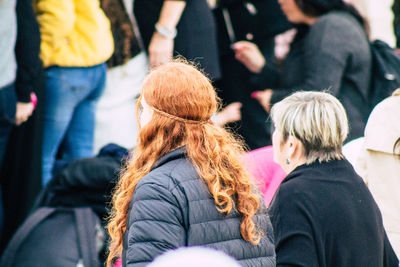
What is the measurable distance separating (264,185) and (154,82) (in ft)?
Answer: 3.89

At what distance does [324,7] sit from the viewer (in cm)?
389

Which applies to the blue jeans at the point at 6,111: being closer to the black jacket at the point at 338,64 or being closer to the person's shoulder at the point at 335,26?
the black jacket at the point at 338,64

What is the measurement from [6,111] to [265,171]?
1.45 meters

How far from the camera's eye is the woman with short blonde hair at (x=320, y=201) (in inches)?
95.0

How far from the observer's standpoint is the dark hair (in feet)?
12.7

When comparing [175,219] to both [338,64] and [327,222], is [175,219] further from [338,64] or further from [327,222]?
[338,64]

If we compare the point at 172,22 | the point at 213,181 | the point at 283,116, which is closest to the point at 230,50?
the point at 172,22

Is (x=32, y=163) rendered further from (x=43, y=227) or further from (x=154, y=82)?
(x=154, y=82)

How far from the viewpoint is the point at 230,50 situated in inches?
180

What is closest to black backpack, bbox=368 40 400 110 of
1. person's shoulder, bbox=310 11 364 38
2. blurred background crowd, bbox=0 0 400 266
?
blurred background crowd, bbox=0 0 400 266

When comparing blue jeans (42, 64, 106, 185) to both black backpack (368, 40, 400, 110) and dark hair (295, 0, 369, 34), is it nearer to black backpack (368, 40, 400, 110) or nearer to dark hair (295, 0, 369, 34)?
dark hair (295, 0, 369, 34)

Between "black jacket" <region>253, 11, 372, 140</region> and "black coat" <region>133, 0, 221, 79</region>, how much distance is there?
23.3 inches

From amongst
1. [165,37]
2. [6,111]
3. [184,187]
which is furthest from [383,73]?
[6,111]

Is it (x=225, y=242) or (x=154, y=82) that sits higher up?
(x=154, y=82)
